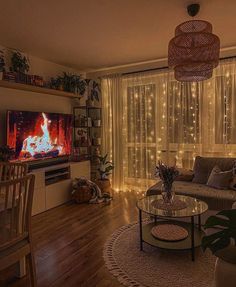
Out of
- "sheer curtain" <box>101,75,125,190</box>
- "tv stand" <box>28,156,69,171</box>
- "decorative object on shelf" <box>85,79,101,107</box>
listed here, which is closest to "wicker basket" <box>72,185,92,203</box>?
"tv stand" <box>28,156,69,171</box>

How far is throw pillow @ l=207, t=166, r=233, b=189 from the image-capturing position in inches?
130

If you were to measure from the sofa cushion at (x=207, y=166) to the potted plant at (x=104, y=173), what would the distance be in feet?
5.85

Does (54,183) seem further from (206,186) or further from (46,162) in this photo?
(206,186)

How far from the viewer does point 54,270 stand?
89.4 inches

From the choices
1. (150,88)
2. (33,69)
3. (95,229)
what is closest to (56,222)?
(95,229)

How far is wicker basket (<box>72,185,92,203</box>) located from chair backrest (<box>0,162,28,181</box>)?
5.48 feet

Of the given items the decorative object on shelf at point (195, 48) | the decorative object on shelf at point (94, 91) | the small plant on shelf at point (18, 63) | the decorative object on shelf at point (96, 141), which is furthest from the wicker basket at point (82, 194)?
the decorative object on shelf at point (195, 48)

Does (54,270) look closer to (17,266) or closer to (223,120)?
(17,266)

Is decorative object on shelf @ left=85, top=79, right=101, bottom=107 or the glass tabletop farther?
decorative object on shelf @ left=85, top=79, right=101, bottom=107

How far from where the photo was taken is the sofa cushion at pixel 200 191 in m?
3.04

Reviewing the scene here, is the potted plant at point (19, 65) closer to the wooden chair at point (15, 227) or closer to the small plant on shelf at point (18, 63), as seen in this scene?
the small plant on shelf at point (18, 63)

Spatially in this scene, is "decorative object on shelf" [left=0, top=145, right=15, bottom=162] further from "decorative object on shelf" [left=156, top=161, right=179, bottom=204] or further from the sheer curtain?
the sheer curtain

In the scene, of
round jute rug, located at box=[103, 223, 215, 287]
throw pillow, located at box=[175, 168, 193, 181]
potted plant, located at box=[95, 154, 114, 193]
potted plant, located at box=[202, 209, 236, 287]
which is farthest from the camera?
potted plant, located at box=[95, 154, 114, 193]

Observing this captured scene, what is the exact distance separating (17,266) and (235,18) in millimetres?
3597
